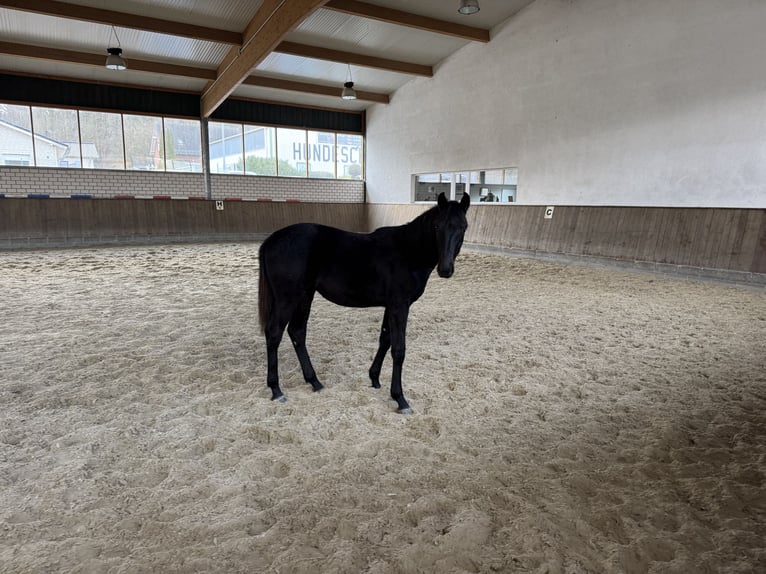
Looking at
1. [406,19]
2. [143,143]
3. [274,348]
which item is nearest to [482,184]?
[406,19]

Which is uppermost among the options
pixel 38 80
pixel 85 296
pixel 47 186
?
pixel 38 80

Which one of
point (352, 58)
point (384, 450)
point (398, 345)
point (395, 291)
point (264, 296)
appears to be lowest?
point (384, 450)

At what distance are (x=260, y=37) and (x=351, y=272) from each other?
346 inches

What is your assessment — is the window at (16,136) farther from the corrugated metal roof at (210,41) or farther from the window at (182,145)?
the window at (182,145)

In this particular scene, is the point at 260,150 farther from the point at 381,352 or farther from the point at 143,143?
the point at 381,352

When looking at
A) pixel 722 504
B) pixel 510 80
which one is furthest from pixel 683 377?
pixel 510 80

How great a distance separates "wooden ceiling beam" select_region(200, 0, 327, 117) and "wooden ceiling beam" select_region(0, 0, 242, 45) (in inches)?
24.6

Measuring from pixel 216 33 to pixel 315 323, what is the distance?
8.86 metres

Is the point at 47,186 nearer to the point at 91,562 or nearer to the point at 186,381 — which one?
the point at 186,381

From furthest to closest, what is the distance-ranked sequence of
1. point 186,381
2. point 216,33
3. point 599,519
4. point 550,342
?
point 216,33, point 550,342, point 186,381, point 599,519

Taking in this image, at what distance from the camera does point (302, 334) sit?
316 cm

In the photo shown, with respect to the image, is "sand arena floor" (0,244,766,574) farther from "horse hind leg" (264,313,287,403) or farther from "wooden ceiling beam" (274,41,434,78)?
"wooden ceiling beam" (274,41,434,78)

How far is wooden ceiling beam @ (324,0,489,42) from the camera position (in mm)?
9547

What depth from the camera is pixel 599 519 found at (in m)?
1.86
